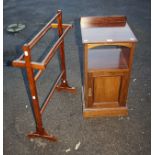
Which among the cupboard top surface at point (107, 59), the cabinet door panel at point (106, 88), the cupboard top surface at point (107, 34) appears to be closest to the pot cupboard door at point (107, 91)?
the cabinet door panel at point (106, 88)

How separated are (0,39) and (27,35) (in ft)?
2.13

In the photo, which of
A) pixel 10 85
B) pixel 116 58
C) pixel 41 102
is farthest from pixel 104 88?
pixel 10 85

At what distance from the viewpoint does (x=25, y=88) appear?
11.2 ft

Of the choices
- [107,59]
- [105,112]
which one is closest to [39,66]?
[107,59]

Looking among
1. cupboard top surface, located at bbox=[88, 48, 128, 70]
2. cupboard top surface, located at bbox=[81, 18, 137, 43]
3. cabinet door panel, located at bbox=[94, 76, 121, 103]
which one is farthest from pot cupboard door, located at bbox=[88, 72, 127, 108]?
cupboard top surface, located at bbox=[81, 18, 137, 43]

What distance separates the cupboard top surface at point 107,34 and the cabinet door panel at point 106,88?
0.50 metres

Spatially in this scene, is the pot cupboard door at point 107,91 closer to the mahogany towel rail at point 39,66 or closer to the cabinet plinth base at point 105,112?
the cabinet plinth base at point 105,112

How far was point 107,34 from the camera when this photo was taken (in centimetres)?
234

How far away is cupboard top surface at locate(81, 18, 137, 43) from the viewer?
87.0 inches

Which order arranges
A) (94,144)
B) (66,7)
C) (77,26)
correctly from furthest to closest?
(66,7), (77,26), (94,144)

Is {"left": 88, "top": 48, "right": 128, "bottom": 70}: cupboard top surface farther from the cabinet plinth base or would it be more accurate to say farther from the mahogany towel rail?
the cabinet plinth base

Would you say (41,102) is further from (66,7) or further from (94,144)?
(66,7)

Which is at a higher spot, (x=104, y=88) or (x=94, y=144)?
(x=104, y=88)

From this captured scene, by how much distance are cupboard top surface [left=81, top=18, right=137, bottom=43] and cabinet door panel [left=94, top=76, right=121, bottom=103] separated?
0.50 metres
